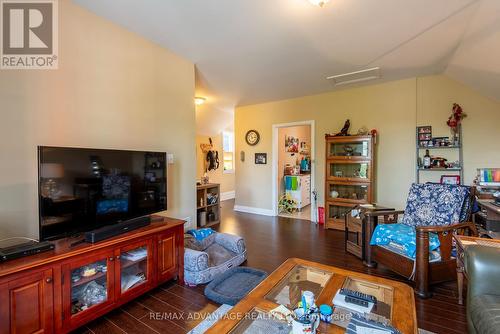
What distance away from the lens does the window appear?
7.80 m

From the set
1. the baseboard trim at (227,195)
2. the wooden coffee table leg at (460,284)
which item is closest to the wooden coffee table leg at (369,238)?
the wooden coffee table leg at (460,284)

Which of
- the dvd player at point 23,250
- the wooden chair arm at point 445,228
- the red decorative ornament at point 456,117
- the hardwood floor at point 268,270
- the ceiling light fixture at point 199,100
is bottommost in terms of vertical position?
the hardwood floor at point 268,270

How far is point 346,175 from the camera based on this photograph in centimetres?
444

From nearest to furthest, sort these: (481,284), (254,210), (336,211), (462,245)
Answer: (481,284), (462,245), (336,211), (254,210)

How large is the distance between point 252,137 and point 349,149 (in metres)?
2.26

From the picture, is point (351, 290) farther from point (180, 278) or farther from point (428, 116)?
point (428, 116)

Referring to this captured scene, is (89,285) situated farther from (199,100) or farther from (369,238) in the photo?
(199,100)

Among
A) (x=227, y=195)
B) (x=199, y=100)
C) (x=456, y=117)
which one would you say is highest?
(x=199, y=100)

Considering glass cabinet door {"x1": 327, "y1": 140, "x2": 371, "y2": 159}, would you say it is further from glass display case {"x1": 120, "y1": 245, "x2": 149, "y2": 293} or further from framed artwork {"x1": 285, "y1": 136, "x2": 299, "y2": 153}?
glass display case {"x1": 120, "y1": 245, "x2": 149, "y2": 293}

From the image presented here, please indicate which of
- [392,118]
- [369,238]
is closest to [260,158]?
[392,118]

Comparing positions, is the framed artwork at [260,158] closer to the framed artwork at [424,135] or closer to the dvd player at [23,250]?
the framed artwork at [424,135]

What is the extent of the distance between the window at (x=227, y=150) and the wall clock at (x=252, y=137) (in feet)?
7.06

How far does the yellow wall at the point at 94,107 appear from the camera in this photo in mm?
1792

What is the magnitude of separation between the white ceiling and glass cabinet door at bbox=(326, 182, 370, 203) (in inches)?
77.5
